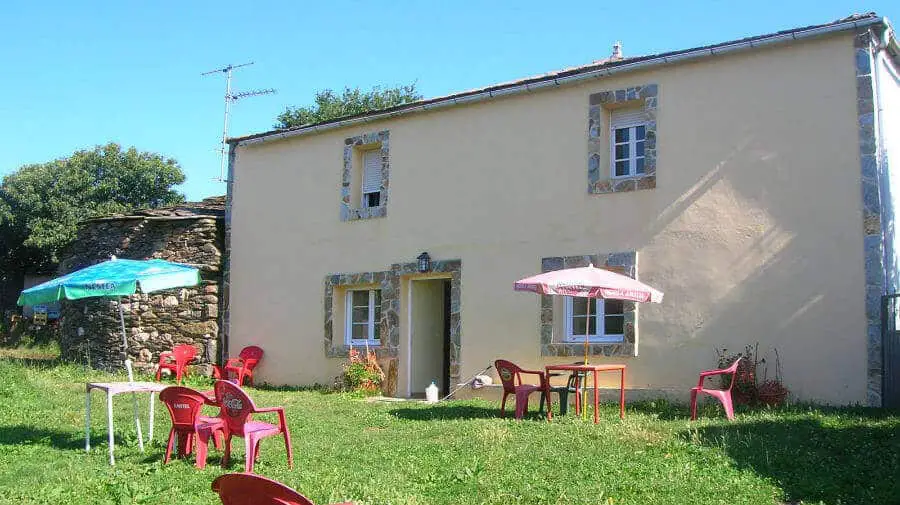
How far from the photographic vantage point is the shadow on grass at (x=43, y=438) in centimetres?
918

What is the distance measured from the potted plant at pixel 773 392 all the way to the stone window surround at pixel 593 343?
180 cm

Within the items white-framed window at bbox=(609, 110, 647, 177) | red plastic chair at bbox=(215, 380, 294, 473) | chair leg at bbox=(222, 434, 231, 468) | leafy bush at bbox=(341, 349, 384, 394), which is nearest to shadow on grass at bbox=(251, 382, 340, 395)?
leafy bush at bbox=(341, 349, 384, 394)

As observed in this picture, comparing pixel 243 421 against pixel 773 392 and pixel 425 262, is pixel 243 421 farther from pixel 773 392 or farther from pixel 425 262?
pixel 425 262

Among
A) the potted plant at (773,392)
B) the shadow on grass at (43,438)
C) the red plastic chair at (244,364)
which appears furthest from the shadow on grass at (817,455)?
the red plastic chair at (244,364)

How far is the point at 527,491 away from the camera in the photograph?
21.4 ft

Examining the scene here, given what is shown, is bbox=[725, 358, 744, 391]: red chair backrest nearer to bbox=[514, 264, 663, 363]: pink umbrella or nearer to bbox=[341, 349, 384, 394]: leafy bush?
bbox=[514, 264, 663, 363]: pink umbrella

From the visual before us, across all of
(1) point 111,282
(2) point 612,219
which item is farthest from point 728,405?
(1) point 111,282

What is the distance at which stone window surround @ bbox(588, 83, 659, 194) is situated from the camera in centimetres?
1182

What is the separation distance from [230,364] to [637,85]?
29.4 feet

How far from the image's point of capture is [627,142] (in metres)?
12.4

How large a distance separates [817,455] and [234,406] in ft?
17.0

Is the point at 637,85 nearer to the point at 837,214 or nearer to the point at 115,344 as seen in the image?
the point at 837,214

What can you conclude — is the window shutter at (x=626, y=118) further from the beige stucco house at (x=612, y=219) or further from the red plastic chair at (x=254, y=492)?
the red plastic chair at (x=254, y=492)

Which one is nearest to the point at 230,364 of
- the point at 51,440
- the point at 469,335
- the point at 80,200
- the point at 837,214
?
the point at 469,335
